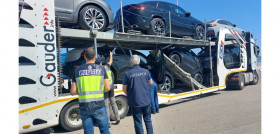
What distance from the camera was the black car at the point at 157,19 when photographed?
561 centimetres

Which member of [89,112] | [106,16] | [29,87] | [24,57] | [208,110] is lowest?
[208,110]

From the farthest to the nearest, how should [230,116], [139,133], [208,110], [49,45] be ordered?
[208,110] < [230,116] < [49,45] < [139,133]

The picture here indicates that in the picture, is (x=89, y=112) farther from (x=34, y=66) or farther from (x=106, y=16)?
(x=106, y=16)

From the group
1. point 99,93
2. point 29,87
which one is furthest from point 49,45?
point 99,93

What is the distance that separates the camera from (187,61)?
7.11 meters

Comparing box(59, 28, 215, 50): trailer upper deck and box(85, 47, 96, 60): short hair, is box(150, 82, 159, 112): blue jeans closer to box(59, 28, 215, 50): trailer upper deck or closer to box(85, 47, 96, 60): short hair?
box(59, 28, 215, 50): trailer upper deck

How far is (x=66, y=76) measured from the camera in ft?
16.3

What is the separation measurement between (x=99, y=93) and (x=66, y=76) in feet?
9.84

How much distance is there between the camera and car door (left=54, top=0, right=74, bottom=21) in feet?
13.4

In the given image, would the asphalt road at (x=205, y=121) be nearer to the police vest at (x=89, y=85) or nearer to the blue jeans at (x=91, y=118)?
the blue jeans at (x=91, y=118)

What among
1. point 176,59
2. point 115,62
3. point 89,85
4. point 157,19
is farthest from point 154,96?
point 89,85

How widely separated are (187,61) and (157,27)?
6.75 feet

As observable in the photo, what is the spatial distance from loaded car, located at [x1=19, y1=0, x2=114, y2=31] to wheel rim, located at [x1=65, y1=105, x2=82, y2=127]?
1983 mm

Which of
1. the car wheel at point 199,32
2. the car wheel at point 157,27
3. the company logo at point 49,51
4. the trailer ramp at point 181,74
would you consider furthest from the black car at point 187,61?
the company logo at point 49,51
